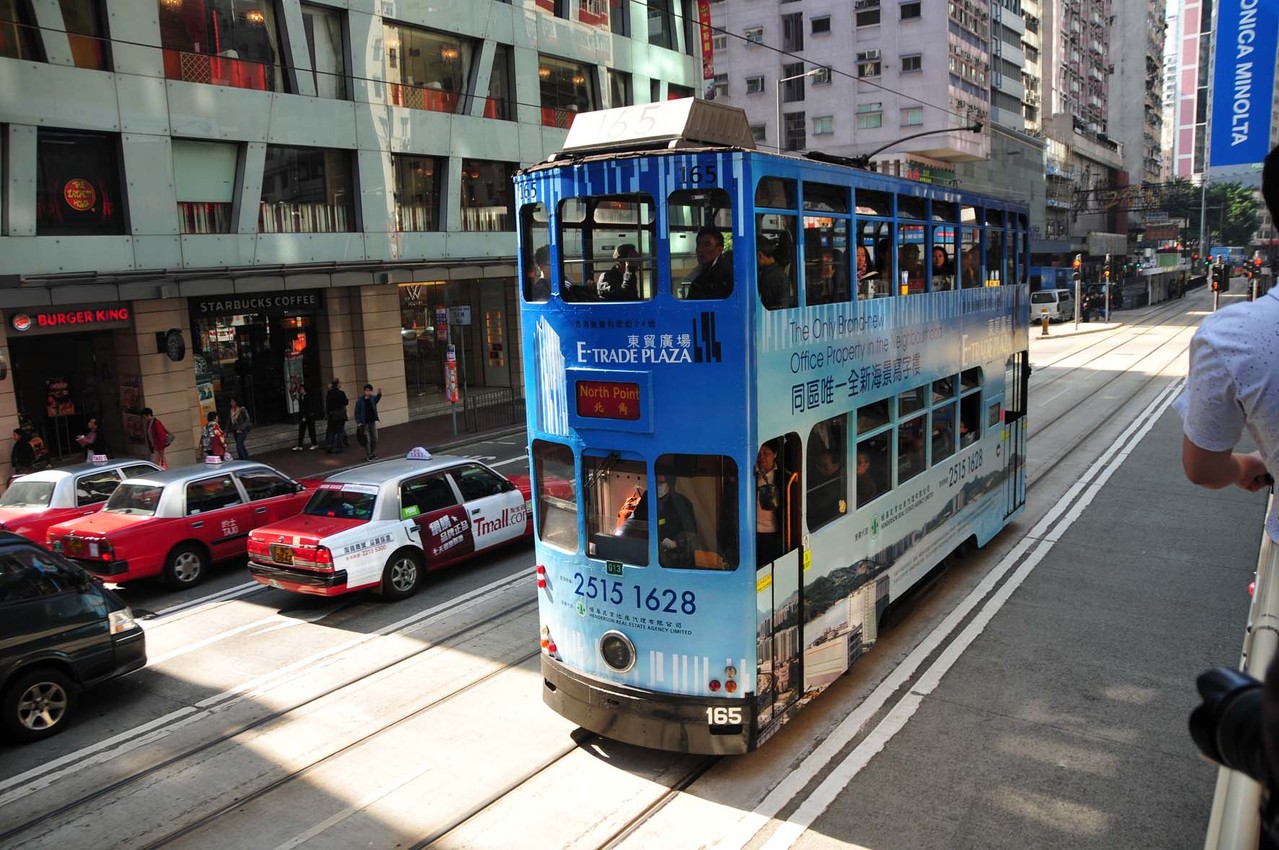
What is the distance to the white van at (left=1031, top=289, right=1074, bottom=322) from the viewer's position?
185 feet

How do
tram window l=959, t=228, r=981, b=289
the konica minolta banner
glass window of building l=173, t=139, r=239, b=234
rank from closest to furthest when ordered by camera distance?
tram window l=959, t=228, r=981, b=289 < the konica minolta banner < glass window of building l=173, t=139, r=239, b=234

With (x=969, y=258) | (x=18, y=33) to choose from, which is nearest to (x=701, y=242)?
(x=969, y=258)

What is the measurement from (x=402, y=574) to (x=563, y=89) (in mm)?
22619

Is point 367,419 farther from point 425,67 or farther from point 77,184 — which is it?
point 425,67

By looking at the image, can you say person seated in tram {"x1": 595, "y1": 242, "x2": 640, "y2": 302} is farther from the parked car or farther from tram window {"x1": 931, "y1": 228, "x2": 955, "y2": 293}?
the parked car

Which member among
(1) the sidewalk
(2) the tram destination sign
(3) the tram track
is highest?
(2) the tram destination sign

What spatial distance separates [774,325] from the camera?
22.8 feet

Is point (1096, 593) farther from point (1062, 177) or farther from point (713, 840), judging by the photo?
point (1062, 177)

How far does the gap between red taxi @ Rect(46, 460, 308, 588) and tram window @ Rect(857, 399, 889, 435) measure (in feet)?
30.2

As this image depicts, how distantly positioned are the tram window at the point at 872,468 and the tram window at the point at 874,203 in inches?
77.2

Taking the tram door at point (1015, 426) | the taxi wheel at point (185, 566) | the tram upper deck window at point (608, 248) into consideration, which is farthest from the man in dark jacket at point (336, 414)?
the tram upper deck window at point (608, 248)

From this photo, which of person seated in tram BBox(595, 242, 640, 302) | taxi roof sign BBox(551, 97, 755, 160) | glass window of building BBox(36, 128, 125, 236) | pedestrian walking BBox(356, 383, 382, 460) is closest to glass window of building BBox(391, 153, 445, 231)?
pedestrian walking BBox(356, 383, 382, 460)

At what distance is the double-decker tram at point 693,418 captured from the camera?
265 inches

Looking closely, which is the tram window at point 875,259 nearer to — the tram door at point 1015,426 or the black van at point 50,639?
the tram door at point 1015,426
